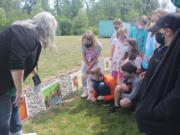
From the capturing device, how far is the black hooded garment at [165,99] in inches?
42.2

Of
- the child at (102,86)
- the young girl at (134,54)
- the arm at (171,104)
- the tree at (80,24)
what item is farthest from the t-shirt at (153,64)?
the tree at (80,24)

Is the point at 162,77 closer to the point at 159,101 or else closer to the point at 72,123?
the point at 159,101

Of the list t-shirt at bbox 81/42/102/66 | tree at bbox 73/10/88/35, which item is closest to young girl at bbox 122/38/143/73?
t-shirt at bbox 81/42/102/66

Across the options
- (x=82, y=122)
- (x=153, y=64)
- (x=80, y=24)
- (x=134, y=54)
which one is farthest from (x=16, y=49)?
(x=80, y=24)

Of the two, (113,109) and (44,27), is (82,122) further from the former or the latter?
(44,27)

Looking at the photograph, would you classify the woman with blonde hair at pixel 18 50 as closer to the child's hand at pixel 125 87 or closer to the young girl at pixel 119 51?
the child's hand at pixel 125 87

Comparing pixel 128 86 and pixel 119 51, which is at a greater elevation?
pixel 119 51

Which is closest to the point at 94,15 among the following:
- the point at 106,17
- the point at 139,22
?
the point at 106,17

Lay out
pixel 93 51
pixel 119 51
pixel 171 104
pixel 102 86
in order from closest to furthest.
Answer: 1. pixel 171 104
2. pixel 102 86
3. pixel 93 51
4. pixel 119 51

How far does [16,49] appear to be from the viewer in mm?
1710

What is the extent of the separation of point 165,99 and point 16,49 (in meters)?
1.30

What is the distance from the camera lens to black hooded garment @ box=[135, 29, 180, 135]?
1.07 m

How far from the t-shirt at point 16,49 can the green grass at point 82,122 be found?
56.9 inches

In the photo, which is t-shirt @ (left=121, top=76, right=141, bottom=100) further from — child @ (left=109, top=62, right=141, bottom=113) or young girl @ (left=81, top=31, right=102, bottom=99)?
young girl @ (left=81, top=31, right=102, bottom=99)
